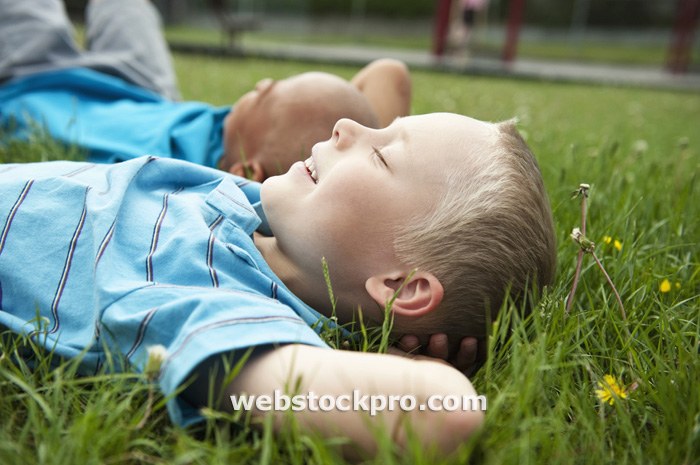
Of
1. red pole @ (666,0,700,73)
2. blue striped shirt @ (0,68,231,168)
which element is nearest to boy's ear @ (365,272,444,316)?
blue striped shirt @ (0,68,231,168)

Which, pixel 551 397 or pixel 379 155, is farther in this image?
pixel 379 155

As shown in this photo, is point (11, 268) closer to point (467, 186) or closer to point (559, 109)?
point (467, 186)

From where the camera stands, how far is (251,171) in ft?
7.67

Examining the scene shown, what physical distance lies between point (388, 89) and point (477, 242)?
184 centimetres

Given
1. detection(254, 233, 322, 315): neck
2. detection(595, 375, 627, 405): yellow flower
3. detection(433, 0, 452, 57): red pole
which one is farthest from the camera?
detection(433, 0, 452, 57): red pole

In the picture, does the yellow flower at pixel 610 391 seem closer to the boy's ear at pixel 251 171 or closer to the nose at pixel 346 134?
the nose at pixel 346 134

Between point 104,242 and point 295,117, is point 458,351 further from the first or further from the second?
point 295,117

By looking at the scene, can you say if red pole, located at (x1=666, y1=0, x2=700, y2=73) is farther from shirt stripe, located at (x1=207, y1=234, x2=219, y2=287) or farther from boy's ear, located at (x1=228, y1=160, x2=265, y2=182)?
shirt stripe, located at (x1=207, y1=234, x2=219, y2=287)

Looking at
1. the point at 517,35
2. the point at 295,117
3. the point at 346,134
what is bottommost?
the point at 295,117

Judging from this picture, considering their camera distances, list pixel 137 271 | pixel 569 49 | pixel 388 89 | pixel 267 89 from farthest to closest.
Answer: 1. pixel 569 49
2. pixel 388 89
3. pixel 267 89
4. pixel 137 271

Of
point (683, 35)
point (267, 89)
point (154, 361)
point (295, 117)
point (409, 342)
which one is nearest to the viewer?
point (154, 361)

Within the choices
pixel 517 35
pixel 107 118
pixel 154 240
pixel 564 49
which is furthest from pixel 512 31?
pixel 154 240

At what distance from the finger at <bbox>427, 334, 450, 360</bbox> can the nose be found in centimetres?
50

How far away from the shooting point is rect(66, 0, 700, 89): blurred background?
15344 millimetres
